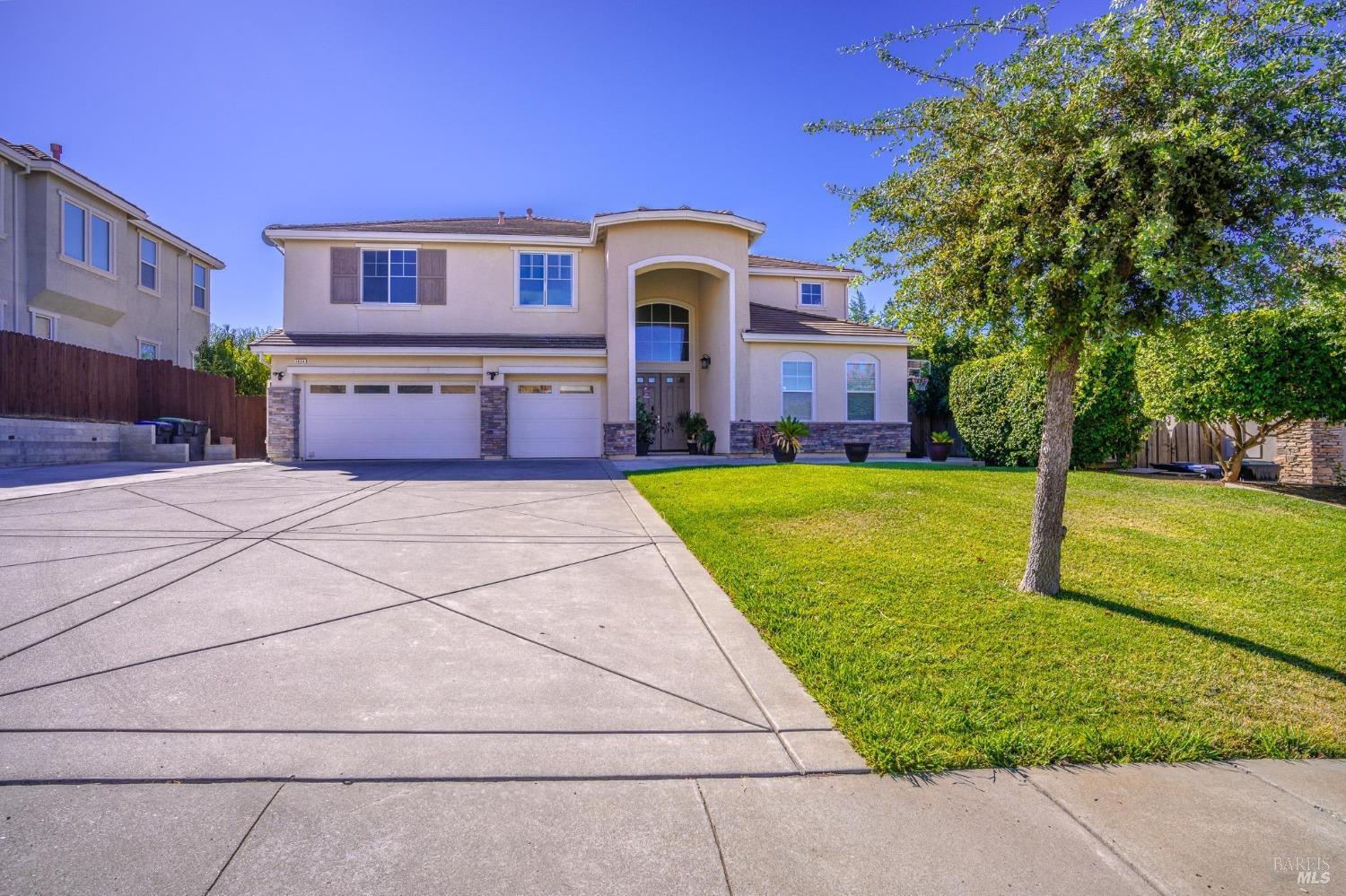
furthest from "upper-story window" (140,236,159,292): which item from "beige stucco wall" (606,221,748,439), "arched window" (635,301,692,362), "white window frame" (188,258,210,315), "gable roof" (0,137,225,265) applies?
"arched window" (635,301,692,362)

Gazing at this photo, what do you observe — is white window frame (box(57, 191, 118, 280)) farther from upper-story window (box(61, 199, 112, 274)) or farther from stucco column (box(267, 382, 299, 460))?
stucco column (box(267, 382, 299, 460))

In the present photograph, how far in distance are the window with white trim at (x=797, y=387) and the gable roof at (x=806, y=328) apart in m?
0.70

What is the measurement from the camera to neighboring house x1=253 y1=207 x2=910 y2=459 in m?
16.7

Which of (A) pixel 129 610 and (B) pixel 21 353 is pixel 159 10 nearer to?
(B) pixel 21 353

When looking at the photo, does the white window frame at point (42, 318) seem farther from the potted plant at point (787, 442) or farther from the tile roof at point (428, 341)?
the potted plant at point (787, 442)

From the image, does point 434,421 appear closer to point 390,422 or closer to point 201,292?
point 390,422

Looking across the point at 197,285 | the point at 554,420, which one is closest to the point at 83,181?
the point at 197,285

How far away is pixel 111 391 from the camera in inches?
643

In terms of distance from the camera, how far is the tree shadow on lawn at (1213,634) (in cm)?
362

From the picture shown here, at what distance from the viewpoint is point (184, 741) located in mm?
2561

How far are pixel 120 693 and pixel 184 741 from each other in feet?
2.34

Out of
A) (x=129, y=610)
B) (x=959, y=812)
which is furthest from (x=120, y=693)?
(x=959, y=812)

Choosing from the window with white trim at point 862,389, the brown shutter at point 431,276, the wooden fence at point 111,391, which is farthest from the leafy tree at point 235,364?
Result: the window with white trim at point 862,389

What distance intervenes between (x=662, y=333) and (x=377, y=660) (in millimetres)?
16548
